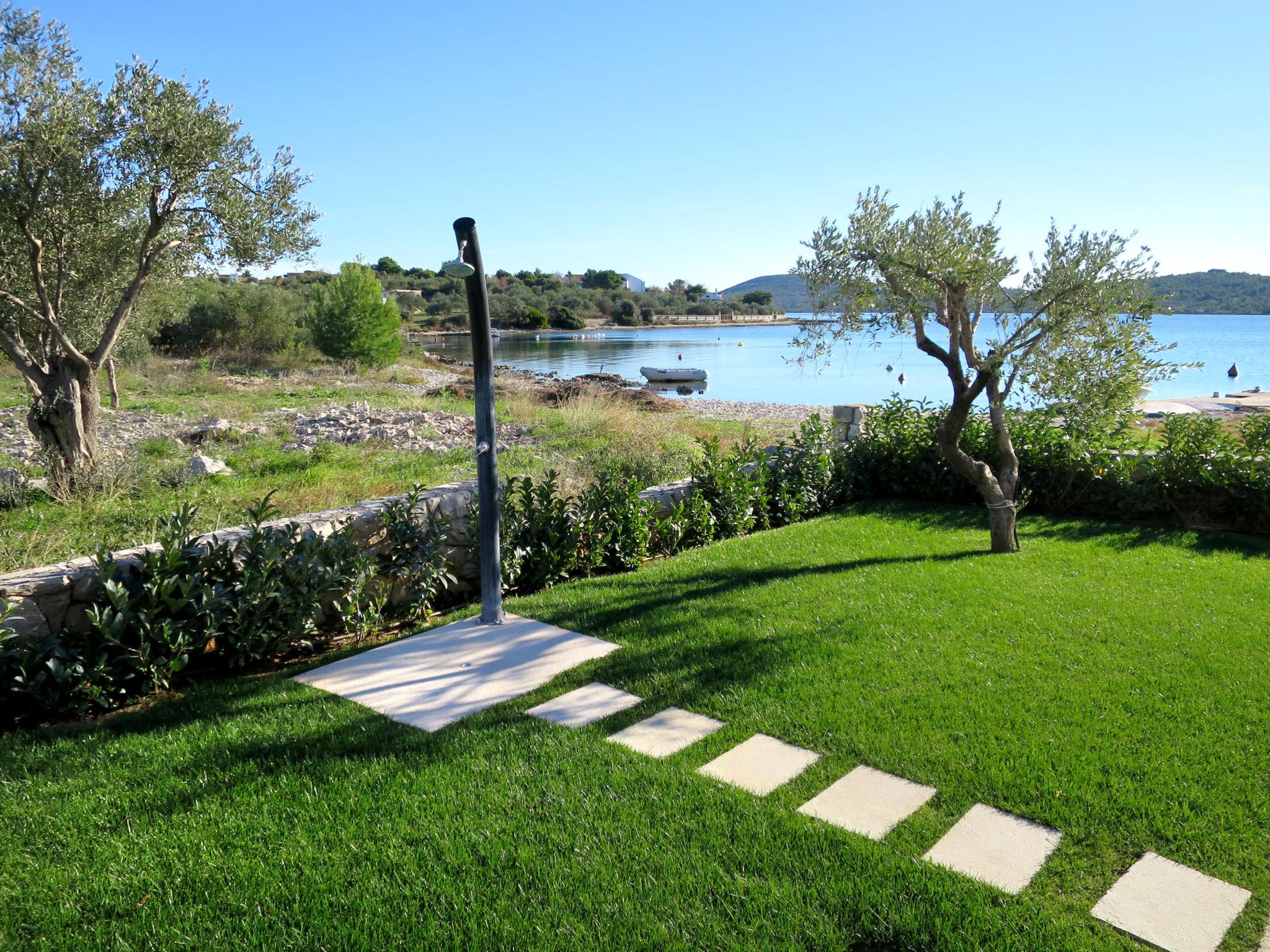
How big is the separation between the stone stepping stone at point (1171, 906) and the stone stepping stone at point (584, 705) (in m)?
1.94

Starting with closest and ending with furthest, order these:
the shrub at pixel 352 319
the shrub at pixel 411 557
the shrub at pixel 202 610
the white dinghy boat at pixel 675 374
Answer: the shrub at pixel 202 610, the shrub at pixel 411 557, the shrub at pixel 352 319, the white dinghy boat at pixel 675 374

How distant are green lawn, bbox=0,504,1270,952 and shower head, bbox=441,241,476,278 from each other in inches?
83.3

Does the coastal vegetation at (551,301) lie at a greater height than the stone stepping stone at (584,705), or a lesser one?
greater

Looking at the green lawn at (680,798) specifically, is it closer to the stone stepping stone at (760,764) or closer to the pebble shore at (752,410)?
the stone stepping stone at (760,764)

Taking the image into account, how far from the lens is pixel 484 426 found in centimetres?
474

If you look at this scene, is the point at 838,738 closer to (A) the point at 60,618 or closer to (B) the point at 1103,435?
(A) the point at 60,618

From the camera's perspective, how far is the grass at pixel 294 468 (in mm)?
5805

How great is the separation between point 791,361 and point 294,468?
5.81 m

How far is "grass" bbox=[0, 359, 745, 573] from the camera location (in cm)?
580

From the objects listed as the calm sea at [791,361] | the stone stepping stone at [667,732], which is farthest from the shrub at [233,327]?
the stone stepping stone at [667,732]

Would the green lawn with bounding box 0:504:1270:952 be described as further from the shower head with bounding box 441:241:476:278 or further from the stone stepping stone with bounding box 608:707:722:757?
the shower head with bounding box 441:241:476:278

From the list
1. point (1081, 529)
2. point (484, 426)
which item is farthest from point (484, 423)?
point (1081, 529)

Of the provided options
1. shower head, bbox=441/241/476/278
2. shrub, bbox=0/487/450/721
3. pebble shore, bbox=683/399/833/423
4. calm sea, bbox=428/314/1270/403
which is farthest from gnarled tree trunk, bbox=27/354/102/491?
pebble shore, bbox=683/399/833/423


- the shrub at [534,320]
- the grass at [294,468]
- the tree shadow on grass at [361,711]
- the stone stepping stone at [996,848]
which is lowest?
the stone stepping stone at [996,848]
